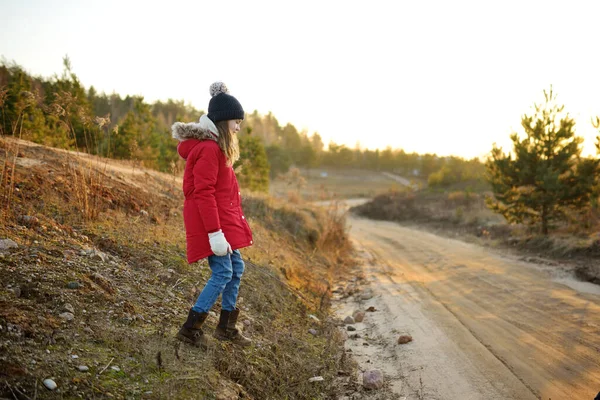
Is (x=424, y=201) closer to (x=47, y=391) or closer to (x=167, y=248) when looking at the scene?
(x=167, y=248)

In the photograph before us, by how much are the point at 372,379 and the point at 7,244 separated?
367 cm

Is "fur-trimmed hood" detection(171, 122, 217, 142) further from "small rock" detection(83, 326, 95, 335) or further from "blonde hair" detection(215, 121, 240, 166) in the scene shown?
"small rock" detection(83, 326, 95, 335)

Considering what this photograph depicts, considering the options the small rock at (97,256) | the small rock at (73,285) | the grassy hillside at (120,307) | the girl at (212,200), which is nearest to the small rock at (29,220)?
the grassy hillside at (120,307)

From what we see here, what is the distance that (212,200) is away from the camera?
3.70 metres

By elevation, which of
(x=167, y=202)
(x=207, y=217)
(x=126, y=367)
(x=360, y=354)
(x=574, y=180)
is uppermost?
(x=574, y=180)

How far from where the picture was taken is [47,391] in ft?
8.87

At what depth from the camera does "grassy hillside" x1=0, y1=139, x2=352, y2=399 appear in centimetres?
307

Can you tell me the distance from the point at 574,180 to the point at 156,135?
16.9m

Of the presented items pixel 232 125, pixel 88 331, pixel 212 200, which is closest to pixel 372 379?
pixel 212 200

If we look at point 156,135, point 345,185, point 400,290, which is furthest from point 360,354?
point 345,185

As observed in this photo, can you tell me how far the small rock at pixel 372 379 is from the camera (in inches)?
171

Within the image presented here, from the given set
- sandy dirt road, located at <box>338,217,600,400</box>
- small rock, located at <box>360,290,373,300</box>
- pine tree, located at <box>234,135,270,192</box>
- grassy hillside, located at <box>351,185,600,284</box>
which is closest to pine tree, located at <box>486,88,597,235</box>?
grassy hillside, located at <box>351,185,600,284</box>

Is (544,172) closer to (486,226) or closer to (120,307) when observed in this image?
(486,226)

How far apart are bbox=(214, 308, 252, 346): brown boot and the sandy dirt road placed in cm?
149
